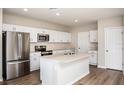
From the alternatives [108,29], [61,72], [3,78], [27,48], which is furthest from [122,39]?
[3,78]

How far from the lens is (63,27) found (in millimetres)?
7141

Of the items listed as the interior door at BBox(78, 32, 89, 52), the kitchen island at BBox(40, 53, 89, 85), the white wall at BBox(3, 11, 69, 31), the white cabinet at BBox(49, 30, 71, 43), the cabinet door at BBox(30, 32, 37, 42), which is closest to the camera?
the kitchen island at BBox(40, 53, 89, 85)

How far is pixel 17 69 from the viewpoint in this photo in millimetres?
3799

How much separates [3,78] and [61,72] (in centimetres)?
228

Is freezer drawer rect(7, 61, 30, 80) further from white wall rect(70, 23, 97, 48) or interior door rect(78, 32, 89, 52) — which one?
white wall rect(70, 23, 97, 48)

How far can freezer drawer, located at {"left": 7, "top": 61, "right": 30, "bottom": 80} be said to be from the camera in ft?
11.8

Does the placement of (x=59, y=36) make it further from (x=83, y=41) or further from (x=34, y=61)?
(x=34, y=61)

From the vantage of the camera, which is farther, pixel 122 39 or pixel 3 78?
pixel 122 39

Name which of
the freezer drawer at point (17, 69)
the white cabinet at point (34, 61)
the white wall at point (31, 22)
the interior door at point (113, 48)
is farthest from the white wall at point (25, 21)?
the interior door at point (113, 48)

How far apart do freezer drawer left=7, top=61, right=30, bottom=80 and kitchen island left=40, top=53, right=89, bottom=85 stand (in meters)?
1.11

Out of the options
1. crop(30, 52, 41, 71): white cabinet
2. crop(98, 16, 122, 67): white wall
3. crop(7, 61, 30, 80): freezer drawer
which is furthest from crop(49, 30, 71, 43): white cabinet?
crop(98, 16, 122, 67): white wall

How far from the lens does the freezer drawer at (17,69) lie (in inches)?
142

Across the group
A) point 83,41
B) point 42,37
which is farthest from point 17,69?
point 83,41
